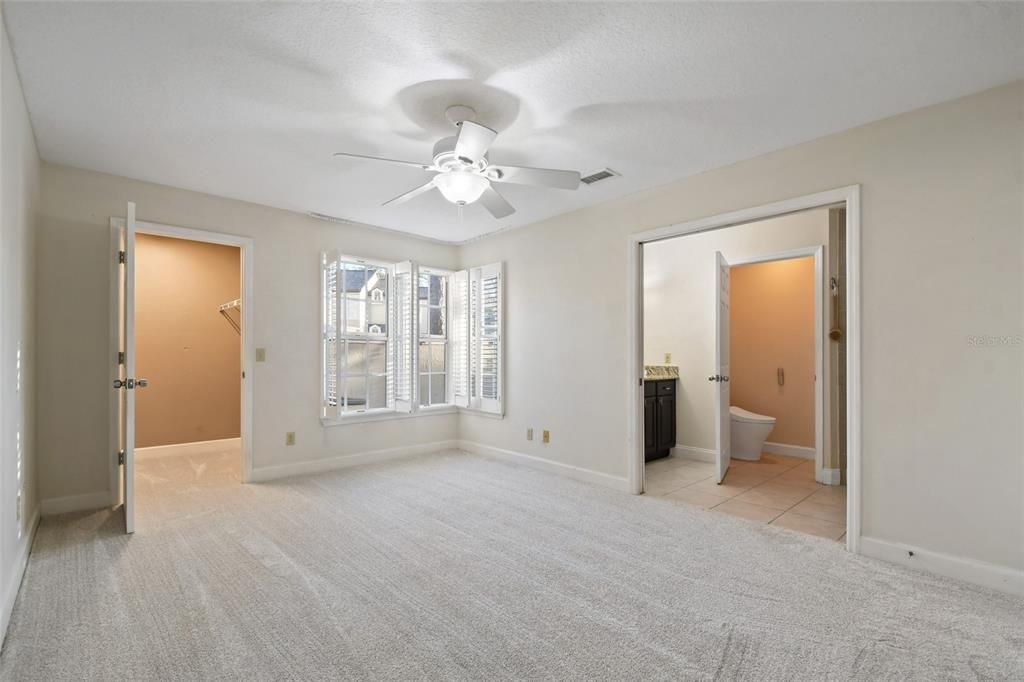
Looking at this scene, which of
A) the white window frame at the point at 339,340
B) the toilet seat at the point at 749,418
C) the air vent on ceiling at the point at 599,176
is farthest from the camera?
the toilet seat at the point at 749,418

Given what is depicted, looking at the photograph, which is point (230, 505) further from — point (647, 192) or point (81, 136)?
point (647, 192)

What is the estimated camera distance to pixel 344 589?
235 cm

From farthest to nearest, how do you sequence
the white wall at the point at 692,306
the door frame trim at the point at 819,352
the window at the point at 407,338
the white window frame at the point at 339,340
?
the white wall at the point at 692,306 → the window at the point at 407,338 → the white window frame at the point at 339,340 → the door frame trim at the point at 819,352

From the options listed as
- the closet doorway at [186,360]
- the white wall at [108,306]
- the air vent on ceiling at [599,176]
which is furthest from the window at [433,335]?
the air vent on ceiling at [599,176]

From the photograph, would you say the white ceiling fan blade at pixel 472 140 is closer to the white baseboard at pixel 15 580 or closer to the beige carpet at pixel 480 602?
the beige carpet at pixel 480 602

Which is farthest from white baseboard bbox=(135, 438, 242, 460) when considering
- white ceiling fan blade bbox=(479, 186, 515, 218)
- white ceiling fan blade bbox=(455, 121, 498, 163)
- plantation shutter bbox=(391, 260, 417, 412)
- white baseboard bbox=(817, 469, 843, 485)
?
white baseboard bbox=(817, 469, 843, 485)

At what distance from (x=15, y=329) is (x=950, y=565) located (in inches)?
186

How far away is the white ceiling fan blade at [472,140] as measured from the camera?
2.36 meters

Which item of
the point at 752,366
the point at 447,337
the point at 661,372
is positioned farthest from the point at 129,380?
the point at 752,366

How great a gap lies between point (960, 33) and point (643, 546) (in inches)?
109

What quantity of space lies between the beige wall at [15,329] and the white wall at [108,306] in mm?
224

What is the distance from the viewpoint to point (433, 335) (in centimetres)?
548

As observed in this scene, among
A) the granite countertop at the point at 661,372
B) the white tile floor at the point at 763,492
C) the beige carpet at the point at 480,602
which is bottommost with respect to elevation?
the white tile floor at the point at 763,492

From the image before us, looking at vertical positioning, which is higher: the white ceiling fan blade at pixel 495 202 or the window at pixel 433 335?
the white ceiling fan blade at pixel 495 202
